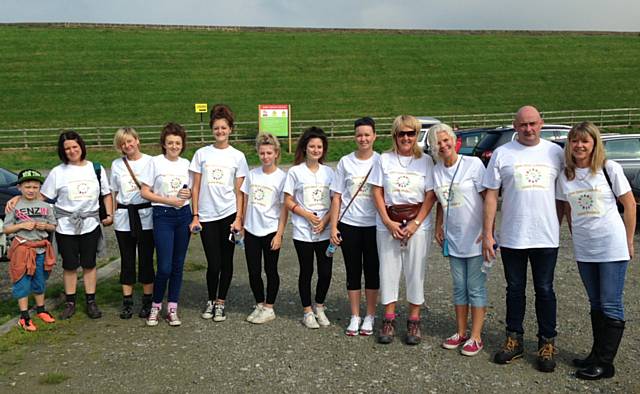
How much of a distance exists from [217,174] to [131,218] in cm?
98

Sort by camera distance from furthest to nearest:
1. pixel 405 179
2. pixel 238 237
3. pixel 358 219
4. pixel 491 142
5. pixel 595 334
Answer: pixel 491 142
pixel 238 237
pixel 358 219
pixel 405 179
pixel 595 334

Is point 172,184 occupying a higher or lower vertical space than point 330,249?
higher

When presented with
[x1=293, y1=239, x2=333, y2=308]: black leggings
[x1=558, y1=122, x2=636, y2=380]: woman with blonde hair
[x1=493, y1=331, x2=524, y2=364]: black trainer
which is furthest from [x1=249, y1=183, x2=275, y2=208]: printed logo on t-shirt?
[x1=558, y1=122, x2=636, y2=380]: woman with blonde hair

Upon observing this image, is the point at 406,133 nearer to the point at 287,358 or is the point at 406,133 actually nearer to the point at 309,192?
the point at 309,192

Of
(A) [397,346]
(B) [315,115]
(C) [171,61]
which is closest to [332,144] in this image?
(B) [315,115]

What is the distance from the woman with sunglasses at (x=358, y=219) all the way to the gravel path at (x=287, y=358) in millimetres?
385

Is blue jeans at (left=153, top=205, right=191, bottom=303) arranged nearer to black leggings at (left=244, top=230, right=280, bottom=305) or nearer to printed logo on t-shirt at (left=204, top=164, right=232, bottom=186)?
printed logo on t-shirt at (left=204, top=164, right=232, bottom=186)

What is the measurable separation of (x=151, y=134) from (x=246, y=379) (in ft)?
89.1

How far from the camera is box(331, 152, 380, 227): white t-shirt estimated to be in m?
5.11

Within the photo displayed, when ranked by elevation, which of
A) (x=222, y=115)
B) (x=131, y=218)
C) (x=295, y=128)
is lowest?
(x=131, y=218)

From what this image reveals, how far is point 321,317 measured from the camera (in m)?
5.56

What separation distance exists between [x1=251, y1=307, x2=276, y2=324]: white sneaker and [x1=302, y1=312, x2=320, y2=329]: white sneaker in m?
0.35

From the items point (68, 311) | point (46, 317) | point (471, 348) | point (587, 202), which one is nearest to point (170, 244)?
point (68, 311)

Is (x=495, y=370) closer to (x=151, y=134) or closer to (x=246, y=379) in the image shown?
(x=246, y=379)
